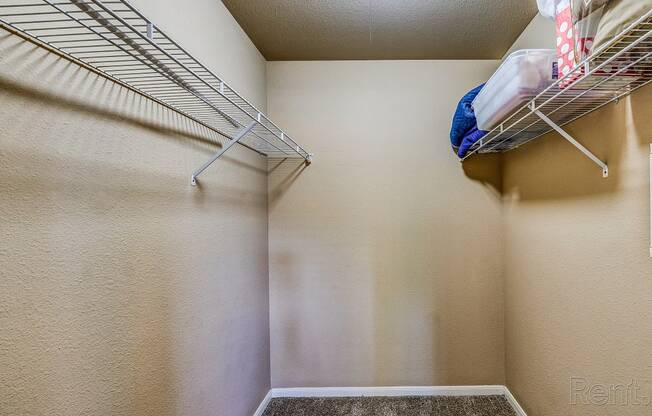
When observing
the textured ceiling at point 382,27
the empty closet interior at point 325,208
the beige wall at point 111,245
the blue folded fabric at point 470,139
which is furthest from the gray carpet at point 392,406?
the textured ceiling at point 382,27

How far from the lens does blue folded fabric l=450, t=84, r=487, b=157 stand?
5.59 ft

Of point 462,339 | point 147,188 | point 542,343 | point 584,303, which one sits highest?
point 147,188

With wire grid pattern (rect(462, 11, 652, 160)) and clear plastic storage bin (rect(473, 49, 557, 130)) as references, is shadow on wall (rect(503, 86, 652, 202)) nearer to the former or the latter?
wire grid pattern (rect(462, 11, 652, 160))

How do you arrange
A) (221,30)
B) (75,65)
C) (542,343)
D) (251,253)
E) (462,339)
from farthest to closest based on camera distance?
(462,339)
(251,253)
(542,343)
(221,30)
(75,65)

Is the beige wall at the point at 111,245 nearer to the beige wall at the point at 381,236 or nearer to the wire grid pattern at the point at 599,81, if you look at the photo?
the beige wall at the point at 381,236

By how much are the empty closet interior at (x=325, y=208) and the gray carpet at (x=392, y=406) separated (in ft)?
0.05

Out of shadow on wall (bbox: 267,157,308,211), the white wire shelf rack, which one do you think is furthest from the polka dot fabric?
shadow on wall (bbox: 267,157,308,211)

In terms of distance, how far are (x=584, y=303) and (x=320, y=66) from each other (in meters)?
2.01

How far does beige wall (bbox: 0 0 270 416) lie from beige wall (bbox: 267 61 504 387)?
622 millimetres

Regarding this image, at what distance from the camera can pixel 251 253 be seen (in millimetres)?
1809

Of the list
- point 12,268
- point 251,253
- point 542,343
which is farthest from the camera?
point 251,253

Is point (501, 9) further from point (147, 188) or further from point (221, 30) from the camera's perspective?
point (147, 188)

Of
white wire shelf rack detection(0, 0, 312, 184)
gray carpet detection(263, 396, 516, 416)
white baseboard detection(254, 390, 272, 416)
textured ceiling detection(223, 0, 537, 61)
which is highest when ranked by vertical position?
textured ceiling detection(223, 0, 537, 61)

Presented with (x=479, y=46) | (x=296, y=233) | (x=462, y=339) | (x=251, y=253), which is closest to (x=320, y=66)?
(x=479, y=46)
